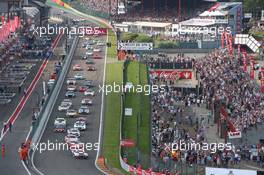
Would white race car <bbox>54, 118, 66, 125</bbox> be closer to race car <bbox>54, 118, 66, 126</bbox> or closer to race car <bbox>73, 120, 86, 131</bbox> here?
race car <bbox>54, 118, 66, 126</bbox>

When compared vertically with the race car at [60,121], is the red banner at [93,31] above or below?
above

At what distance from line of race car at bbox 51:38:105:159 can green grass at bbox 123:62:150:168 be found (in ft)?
8.80

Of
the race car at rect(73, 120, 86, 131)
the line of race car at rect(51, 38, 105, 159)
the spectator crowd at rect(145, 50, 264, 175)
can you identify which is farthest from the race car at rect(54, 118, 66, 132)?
the spectator crowd at rect(145, 50, 264, 175)

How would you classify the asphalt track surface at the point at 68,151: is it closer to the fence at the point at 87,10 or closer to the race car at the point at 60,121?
the race car at the point at 60,121

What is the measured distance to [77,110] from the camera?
6412 cm

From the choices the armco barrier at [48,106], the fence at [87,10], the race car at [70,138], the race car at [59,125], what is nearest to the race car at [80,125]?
the race car at [59,125]

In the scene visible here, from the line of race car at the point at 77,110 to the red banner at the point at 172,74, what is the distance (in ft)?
18.4

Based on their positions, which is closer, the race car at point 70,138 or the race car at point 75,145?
the race car at point 75,145

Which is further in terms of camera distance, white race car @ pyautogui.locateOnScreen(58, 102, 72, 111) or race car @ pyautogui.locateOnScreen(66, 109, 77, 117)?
white race car @ pyautogui.locateOnScreen(58, 102, 72, 111)

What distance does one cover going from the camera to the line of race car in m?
54.2

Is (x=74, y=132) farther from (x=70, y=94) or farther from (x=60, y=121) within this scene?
(x=70, y=94)

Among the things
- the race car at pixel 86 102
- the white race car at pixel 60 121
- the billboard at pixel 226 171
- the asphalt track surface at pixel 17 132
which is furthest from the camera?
the race car at pixel 86 102

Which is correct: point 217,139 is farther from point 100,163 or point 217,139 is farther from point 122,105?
point 100,163

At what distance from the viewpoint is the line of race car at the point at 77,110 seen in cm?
5424
